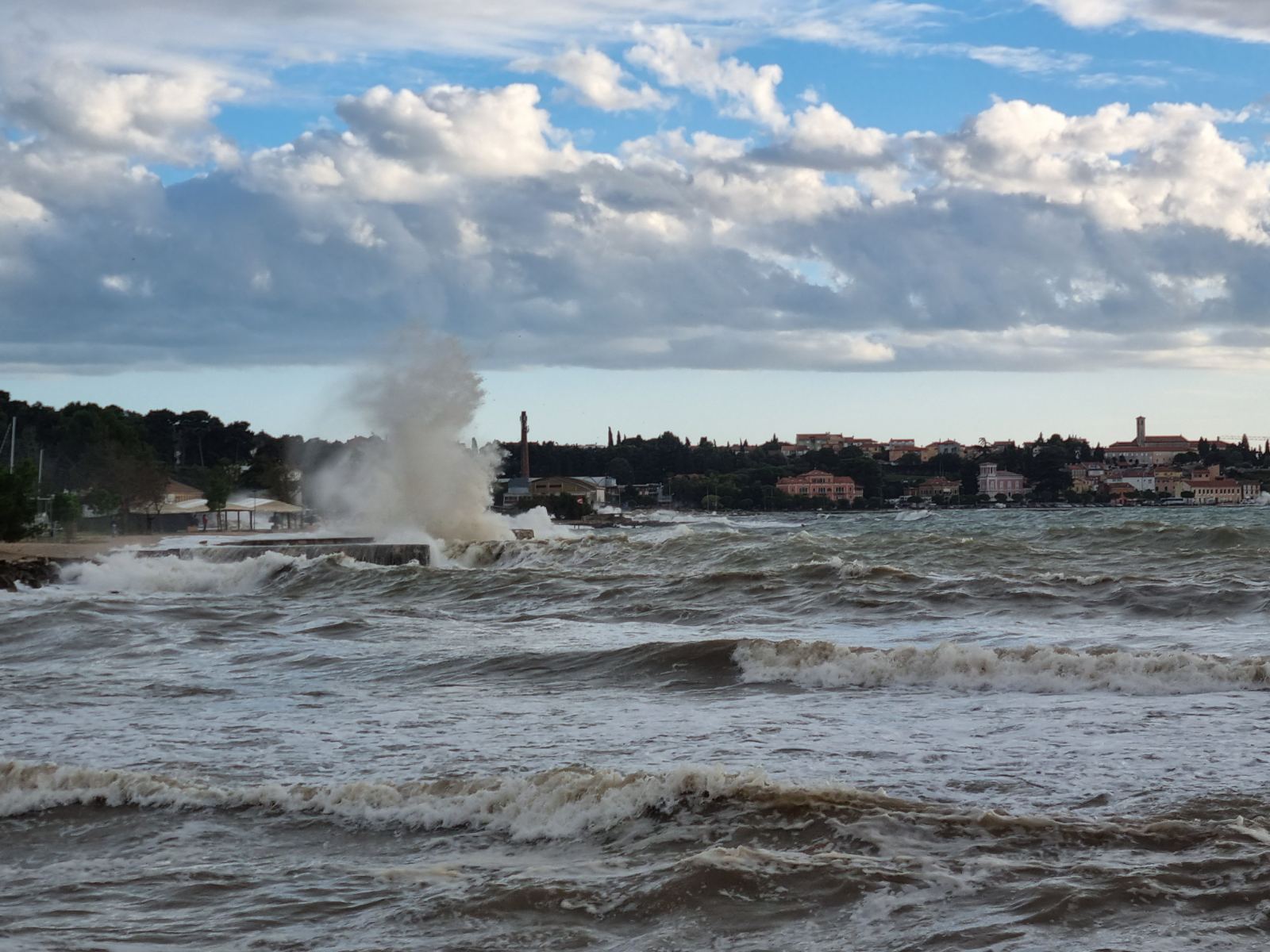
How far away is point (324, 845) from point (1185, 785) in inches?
172

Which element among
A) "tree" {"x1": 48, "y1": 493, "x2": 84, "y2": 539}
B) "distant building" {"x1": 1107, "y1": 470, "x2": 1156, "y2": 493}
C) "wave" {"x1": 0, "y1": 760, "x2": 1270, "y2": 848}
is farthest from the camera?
"distant building" {"x1": 1107, "y1": 470, "x2": 1156, "y2": 493}

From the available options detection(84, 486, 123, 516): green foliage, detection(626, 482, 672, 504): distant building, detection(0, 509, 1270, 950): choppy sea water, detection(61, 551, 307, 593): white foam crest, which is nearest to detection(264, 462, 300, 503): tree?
detection(84, 486, 123, 516): green foliage

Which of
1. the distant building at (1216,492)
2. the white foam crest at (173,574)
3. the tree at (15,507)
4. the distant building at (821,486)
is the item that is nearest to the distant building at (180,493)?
the tree at (15,507)

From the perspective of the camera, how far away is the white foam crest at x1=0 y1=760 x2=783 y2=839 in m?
6.62

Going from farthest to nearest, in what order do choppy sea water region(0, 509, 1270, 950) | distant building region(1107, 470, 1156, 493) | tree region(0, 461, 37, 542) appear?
distant building region(1107, 470, 1156, 493) → tree region(0, 461, 37, 542) → choppy sea water region(0, 509, 1270, 950)

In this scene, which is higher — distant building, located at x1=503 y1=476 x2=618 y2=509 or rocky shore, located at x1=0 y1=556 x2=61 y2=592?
distant building, located at x1=503 y1=476 x2=618 y2=509

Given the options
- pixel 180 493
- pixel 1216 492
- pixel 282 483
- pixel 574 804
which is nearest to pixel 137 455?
pixel 180 493

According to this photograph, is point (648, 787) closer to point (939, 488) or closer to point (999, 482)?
point (999, 482)

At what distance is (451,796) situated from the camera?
22.9ft

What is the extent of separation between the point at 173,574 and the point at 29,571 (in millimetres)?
3592

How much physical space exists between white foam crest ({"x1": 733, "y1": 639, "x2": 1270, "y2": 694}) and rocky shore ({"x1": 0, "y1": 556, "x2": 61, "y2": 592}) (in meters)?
19.3

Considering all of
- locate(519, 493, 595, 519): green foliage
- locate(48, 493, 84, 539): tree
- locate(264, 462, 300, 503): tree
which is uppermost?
locate(264, 462, 300, 503): tree

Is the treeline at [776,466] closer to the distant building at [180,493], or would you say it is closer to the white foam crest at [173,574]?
the distant building at [180,493]

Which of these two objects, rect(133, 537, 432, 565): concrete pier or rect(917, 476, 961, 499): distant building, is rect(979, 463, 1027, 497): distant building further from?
rect(133, 537, 432, 565): concrete pier
